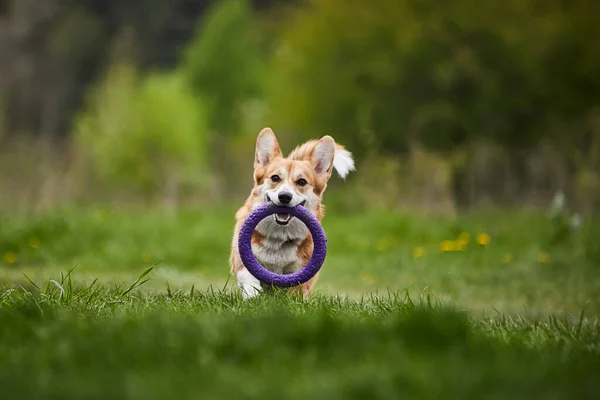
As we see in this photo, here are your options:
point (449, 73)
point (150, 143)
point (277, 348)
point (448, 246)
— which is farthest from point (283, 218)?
point (150, 143)

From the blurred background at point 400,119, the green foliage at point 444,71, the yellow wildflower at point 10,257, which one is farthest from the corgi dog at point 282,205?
the green foliage at point 444,71

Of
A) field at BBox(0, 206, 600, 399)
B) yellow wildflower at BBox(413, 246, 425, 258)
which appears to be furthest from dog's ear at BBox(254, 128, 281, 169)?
yellow wildflower at BBox(413, 246, 425, 258)

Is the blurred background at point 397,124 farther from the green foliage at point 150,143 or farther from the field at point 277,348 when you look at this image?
the field at point 277,348

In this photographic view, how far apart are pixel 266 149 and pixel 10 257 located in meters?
4.33

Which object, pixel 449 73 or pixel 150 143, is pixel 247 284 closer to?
pixel 449 73

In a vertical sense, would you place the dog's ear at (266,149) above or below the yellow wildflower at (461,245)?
below

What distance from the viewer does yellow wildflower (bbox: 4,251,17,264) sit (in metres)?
8.52

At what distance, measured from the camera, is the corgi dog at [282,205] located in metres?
5.07

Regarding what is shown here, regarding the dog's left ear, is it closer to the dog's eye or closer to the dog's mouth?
the dog's eye

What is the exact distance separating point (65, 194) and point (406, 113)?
698 cm

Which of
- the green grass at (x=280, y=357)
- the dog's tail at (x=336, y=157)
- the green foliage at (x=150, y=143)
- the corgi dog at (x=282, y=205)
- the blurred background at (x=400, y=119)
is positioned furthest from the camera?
the green foliage at (x=150, y=143)

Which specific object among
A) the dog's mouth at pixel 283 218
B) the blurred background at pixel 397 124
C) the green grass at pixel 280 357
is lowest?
the green grass at pixel 280 357

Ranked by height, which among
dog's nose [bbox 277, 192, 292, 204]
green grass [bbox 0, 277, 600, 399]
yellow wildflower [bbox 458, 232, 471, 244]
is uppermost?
yellow wildflower [bbox 458, 232, 471, 244]

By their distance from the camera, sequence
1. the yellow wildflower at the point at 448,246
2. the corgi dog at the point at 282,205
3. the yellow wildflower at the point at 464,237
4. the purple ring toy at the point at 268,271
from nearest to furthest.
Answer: the purple ring toy at the point at 268,271 < the corgi dog at the point at 282,205 < the yellow wildflower at the point at 448,246 < the yellow wildflower at the point at 464,237
